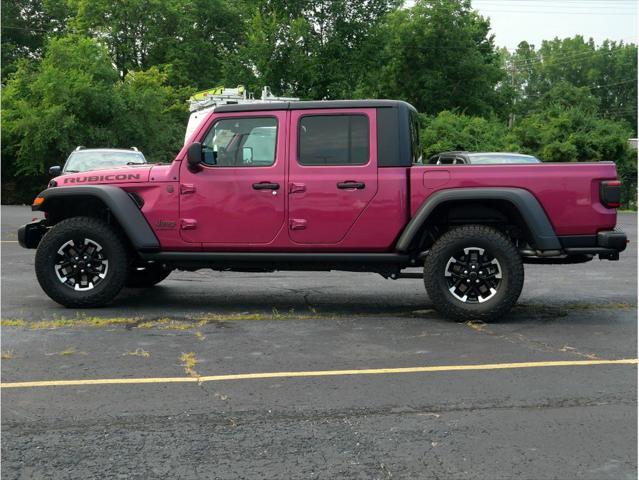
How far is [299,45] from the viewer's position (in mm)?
39938

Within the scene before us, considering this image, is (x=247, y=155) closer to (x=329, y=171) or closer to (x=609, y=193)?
(x=329, y=171)

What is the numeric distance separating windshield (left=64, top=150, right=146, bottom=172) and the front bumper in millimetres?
7491

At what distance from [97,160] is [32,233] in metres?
7.99

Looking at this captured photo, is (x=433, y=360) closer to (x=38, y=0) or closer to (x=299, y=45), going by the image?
(x=299, y=45)

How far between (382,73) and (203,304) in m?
43.3

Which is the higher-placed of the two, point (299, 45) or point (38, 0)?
point (38, 0)

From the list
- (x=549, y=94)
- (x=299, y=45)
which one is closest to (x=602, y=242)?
(x=299, y=45)

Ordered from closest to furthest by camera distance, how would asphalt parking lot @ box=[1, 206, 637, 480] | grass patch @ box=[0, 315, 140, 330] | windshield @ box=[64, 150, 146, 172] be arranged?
asphalt parking lot @ box=[1, 206, 637, 480] → grass patch @ box=[0, 315, 140, 330] → windshield @ box=[64, 150, 146, 172]

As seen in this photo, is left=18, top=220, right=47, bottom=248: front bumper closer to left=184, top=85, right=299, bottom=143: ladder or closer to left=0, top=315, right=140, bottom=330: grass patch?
left=0, top=315, right=140, bottom=330: grass patch

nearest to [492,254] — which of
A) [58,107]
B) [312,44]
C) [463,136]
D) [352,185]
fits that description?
[352,185]

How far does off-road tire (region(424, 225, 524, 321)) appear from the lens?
7035 millimetres

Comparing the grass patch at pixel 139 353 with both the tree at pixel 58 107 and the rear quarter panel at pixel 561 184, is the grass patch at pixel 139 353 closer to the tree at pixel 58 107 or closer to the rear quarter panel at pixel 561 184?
the rear quarter panel at pixel 561 184

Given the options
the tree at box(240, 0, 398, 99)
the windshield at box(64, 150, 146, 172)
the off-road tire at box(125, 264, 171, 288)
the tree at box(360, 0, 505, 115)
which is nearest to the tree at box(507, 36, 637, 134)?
the tree at box(360, 0, 505, 115)

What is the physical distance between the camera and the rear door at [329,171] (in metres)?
7.29
